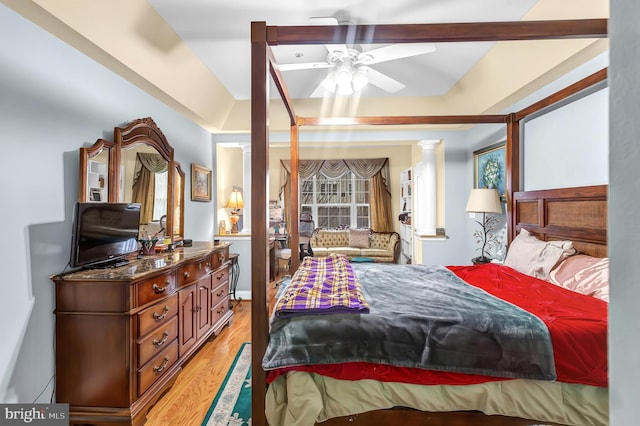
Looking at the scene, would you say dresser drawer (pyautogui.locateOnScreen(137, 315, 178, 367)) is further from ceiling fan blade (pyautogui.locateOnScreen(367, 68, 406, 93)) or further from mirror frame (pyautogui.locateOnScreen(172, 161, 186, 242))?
ceiling fan blade (pyautogui.locateOnScreen(367, 68, 406, 93))

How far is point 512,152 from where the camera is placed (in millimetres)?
3191

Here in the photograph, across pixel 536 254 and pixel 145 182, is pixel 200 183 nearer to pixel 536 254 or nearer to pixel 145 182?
pixel 145 182

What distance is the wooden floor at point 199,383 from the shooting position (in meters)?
2.03

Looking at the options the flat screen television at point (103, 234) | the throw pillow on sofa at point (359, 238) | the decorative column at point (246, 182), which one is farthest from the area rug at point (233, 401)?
the throw pillow on sofa at point (359, 238)

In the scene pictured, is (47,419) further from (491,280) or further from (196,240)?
(491,280)

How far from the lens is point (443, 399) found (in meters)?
1.59

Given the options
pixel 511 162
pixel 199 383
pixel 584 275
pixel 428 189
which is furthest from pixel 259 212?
pixel 428 189

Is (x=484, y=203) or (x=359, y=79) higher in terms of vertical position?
(x=359, y=79)

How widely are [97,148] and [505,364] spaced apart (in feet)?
9.45

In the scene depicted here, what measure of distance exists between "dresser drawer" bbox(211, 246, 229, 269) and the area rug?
965 millimetres

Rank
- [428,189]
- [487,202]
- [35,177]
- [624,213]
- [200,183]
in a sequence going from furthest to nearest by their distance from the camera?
[428,189]
[200,183]
[487,202]
[35,177]
[624,213]

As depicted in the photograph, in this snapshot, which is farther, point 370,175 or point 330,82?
point 370,175

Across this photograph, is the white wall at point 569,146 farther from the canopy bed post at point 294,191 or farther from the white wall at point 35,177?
the white wall at point 35,177

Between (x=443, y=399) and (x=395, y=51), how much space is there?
238 centimetres
